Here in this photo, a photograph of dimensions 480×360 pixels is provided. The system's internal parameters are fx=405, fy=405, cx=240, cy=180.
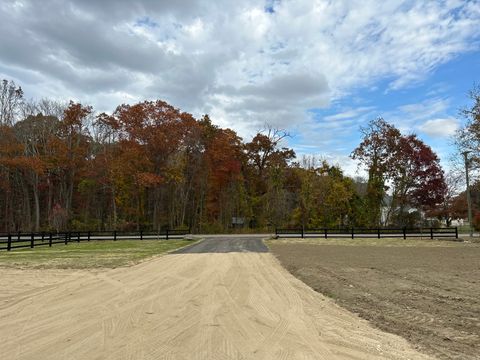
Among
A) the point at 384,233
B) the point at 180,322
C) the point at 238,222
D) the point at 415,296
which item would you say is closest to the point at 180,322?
the point at 180,322

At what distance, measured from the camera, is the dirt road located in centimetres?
543

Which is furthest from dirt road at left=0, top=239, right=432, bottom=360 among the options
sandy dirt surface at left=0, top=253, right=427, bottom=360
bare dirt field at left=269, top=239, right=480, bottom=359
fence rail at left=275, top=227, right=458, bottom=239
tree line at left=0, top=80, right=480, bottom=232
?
tree line at left=0, top=80, right=480, bottom=232

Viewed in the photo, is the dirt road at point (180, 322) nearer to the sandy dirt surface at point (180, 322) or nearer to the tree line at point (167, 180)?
the sandy dirt surface at point (180, 322)

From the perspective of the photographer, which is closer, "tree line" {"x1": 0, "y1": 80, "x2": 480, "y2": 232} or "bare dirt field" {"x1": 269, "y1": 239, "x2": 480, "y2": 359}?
"bare dirt field" {"x1": 269, "y1": 239, "x2": 480, "y2": 359}

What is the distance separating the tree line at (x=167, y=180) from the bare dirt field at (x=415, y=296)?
32.9 meters

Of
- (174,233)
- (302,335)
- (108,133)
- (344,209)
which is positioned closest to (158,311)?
(302,335)

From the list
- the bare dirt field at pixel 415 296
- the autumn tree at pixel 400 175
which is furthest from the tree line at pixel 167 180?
the bare dirt field at pixel 415 296

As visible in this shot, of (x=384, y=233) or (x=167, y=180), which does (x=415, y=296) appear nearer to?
(x=384, y=233)

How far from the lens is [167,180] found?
4750 cm

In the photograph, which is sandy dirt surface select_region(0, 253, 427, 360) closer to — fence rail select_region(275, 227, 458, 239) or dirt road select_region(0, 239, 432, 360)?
dirt road select_region(0, 239, 432, 360)

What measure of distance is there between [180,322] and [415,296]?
17.6ft

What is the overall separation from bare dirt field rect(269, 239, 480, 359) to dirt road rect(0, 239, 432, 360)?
1.51 feet

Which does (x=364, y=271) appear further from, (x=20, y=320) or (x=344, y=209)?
(x=344, y=209)

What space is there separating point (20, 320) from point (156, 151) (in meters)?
40.4
